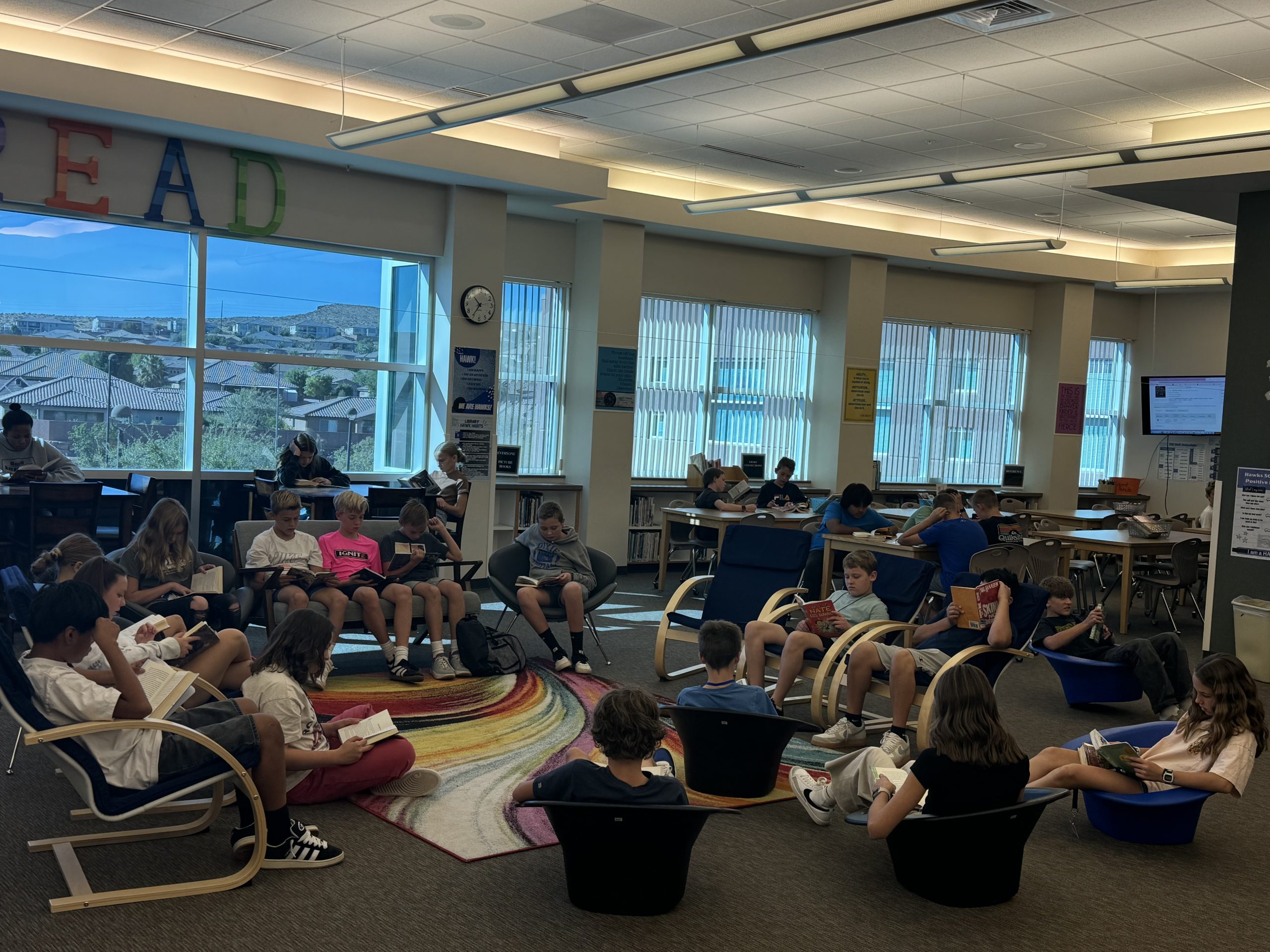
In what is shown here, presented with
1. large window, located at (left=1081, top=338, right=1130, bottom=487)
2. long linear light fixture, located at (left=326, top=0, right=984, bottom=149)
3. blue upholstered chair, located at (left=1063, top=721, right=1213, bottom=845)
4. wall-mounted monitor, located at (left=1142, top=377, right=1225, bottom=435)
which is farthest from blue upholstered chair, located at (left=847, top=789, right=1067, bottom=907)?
large window, located at (left=1081, top=338, right=1130, bottom=487)

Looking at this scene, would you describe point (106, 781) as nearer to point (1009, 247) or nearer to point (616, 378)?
point (616, 378)

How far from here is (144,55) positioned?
7.44m

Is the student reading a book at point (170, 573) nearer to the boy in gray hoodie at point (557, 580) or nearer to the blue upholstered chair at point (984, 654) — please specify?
the boy in gray hoodie at point (557, 580)

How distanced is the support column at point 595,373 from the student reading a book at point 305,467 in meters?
2.67

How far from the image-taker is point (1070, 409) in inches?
543

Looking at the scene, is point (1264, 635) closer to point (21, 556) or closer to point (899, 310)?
point (899, 310)

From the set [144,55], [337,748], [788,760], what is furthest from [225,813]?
[144,55]

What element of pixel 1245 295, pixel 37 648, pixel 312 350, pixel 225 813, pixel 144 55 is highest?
pixel 144 55

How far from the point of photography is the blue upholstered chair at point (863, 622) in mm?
5602

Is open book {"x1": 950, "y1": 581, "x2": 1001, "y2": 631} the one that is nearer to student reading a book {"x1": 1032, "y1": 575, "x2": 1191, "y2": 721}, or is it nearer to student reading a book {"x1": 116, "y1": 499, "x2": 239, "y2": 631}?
student reading a book {"x1": 1032, "y1": 575, "x2": 1191, "y2": 721}

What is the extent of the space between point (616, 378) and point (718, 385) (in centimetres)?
166

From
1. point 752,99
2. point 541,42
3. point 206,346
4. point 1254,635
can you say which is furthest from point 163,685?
point 1254,635

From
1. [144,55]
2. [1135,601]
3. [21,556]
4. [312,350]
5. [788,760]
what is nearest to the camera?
[788,760]

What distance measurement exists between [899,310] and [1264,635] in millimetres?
6421
